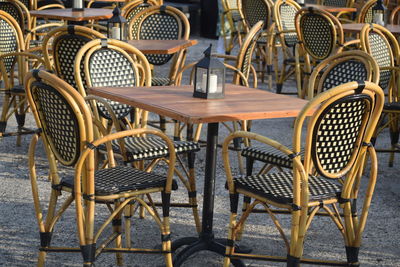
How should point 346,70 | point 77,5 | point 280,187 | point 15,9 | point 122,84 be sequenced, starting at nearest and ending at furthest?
point 280,187
point 346,70
point 122,84
point 15,9
point 77,5

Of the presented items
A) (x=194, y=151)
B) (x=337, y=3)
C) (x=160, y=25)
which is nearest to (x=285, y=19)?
(x=160, y=25)

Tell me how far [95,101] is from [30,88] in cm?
85

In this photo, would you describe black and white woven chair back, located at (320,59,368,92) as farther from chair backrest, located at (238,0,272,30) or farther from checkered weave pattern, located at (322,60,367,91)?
chair backrest, located at (238,0,272,30)

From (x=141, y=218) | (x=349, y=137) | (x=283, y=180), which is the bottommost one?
(x=141, y=218)

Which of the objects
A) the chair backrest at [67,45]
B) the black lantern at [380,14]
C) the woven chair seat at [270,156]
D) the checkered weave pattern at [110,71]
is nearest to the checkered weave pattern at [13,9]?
the chair backrest at [67,45]

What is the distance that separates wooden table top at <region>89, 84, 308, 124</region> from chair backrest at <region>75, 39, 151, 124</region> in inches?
11.1

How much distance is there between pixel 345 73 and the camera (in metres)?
4.05

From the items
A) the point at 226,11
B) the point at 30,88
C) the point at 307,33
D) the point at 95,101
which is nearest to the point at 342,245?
the point at 95,101

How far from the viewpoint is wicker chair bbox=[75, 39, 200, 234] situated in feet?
12.4

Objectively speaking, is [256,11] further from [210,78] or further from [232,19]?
[210,78]

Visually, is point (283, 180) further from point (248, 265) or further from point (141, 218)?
point (141, 218)

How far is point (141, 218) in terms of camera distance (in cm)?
418

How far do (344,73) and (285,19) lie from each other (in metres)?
A: 3.78

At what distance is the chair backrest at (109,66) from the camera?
13.0 feet
